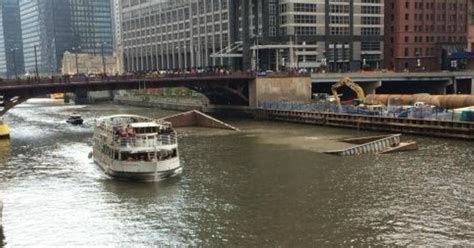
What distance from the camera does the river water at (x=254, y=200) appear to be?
38.3m

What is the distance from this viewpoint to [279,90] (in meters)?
126

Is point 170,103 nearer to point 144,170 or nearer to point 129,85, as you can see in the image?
point 129,85

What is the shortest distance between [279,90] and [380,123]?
36.2 metres

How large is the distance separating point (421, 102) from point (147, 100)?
344 ft

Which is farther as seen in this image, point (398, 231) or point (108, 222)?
point (108, 222)

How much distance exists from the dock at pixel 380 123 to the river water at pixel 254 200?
4813 millimetres

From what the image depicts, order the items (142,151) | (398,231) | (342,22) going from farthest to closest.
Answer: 1. (342,22)
2. (142,151)
3. (398,231)

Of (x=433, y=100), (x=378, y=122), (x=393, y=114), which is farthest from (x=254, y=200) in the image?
(x=433, y=100)

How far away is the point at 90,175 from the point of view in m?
61.4

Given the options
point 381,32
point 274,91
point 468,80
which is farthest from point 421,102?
point 381,32

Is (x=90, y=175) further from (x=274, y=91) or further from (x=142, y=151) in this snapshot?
(x=274, y=91)

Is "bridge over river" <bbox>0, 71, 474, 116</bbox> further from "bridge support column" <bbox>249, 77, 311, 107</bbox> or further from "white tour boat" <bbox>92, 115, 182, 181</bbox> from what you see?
"white tour boat" <bbox>92, 115, 182, 181</bbox>

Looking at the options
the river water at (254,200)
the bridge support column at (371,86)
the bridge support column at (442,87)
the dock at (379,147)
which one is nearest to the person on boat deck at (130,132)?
the river water at (254,200)

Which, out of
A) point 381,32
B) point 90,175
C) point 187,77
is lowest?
point 90,175
